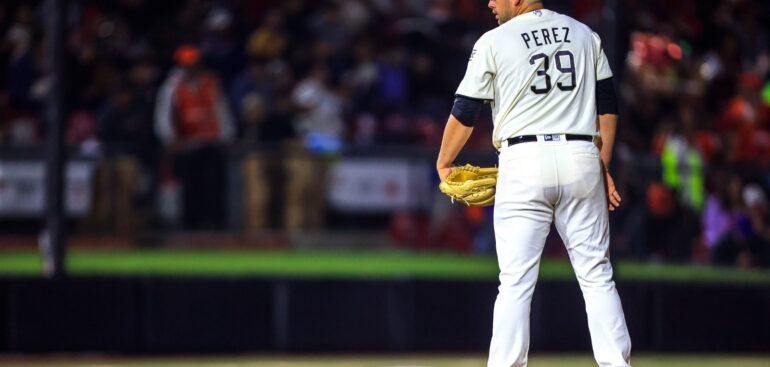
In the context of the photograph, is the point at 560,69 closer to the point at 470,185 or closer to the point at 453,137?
the point at 453,137

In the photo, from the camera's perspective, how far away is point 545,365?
33.0ft

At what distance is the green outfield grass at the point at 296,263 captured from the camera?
1338cm

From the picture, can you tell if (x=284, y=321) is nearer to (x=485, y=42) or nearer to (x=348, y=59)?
(x=485, y=42)

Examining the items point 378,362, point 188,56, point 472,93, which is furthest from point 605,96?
point 188,56

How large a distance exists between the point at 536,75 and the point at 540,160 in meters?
0.42

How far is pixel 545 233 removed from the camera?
6.95 meters

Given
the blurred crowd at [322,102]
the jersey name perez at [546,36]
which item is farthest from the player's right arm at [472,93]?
the blurred crowd at [322,102]

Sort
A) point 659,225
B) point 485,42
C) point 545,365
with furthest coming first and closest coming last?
point 659,225
point 545,365
point 485,42

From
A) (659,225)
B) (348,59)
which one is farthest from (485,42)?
(348,59)

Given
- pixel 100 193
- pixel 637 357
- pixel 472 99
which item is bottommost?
pixel 637 357

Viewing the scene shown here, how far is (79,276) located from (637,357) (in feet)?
13.8

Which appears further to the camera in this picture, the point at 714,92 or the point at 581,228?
the point at 714,92

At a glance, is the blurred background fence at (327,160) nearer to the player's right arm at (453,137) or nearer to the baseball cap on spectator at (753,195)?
the baseball cap on spectator at (753,195)

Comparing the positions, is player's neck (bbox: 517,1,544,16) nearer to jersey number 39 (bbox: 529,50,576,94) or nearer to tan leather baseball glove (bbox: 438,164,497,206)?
jersey number 39 (bbox: 529,50,576,94)
